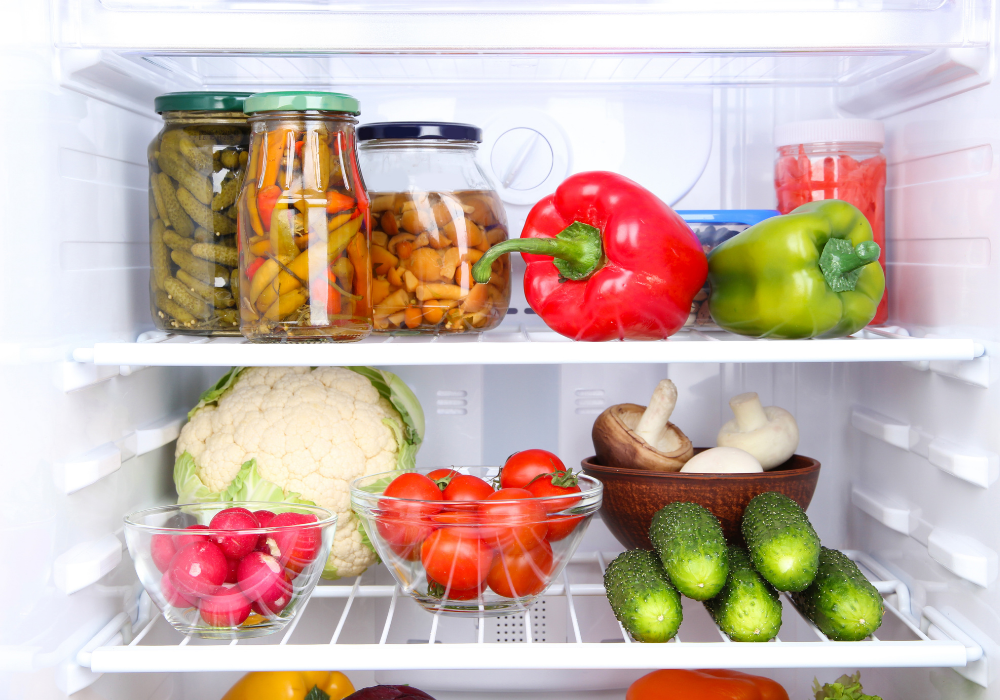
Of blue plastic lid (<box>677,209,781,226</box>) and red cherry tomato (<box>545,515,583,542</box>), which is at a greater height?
blue plastic lid (<box>677,209,781,226</box>)

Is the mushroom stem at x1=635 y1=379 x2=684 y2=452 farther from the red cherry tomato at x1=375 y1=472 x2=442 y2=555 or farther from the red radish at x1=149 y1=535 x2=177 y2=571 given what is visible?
the red radish at x1=149 y1=535 x2=177 y2=571

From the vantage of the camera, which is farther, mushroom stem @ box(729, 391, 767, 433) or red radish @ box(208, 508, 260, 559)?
mushroom stem @ box(729, 391, 767, 433)

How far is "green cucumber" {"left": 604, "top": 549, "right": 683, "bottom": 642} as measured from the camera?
0.85m

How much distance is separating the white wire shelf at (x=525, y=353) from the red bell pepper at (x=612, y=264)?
0.31ft

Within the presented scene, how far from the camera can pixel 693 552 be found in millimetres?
867

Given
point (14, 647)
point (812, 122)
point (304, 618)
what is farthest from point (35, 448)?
point (812, 122)

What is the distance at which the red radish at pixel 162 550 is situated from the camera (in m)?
0.88

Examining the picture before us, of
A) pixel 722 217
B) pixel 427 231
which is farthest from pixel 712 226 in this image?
pixel 427 231

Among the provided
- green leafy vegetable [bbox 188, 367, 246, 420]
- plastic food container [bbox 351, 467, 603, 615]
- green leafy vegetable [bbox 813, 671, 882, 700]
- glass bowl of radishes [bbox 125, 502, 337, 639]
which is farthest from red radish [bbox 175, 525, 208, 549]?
green leafy vegetable [bbox 813, 671, 882, 700]

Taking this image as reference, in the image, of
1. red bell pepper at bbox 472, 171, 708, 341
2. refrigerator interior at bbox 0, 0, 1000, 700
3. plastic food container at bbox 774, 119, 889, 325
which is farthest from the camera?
plastic food container at bbox 774, 119, 889, 325

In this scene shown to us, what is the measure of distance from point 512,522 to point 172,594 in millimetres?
376

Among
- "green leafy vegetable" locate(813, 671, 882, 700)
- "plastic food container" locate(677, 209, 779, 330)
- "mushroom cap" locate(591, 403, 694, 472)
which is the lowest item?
"green leafy vegetable" locate(813, 671, 882, 700)

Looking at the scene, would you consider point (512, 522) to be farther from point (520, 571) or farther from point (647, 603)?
point (647, 603)

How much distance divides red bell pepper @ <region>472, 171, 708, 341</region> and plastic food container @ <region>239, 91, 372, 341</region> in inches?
6.4
